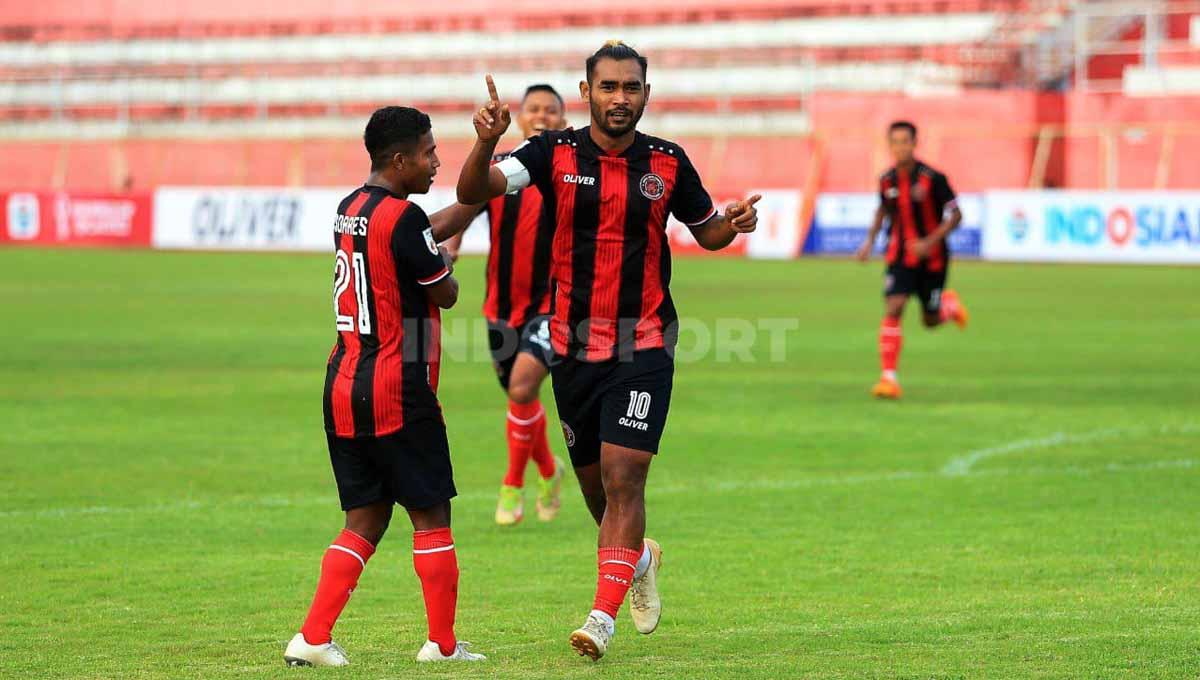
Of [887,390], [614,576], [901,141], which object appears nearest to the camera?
[614,576]

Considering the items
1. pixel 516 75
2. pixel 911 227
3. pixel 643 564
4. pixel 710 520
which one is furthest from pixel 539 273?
pixel 516 75

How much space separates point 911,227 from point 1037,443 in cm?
375

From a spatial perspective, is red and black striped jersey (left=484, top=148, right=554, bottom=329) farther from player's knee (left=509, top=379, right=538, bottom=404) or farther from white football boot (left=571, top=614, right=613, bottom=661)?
white football boot (left=571, top=614, right=613, bottom=661)

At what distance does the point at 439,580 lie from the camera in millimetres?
5996

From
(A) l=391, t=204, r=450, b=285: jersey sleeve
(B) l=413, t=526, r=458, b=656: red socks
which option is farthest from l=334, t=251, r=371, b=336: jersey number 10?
(B) l=413, t=526, r=458, b=656: red socks

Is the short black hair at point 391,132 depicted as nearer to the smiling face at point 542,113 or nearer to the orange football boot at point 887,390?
the smiling face at point 542,113

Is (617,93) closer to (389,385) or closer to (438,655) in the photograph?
(389,385)

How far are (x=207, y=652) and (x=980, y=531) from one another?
4.35 m

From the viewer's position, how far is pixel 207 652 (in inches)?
242

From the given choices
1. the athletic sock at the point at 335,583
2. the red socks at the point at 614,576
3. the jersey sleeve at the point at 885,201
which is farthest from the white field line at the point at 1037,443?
the athletic sock at the point at 335,583

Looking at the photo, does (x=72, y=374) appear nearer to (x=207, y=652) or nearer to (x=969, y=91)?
(x=207, y=652)

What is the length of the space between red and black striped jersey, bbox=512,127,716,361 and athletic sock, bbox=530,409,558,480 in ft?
10.7

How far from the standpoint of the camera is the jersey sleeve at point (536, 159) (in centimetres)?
636

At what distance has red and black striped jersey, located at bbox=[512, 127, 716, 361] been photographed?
6363mm
